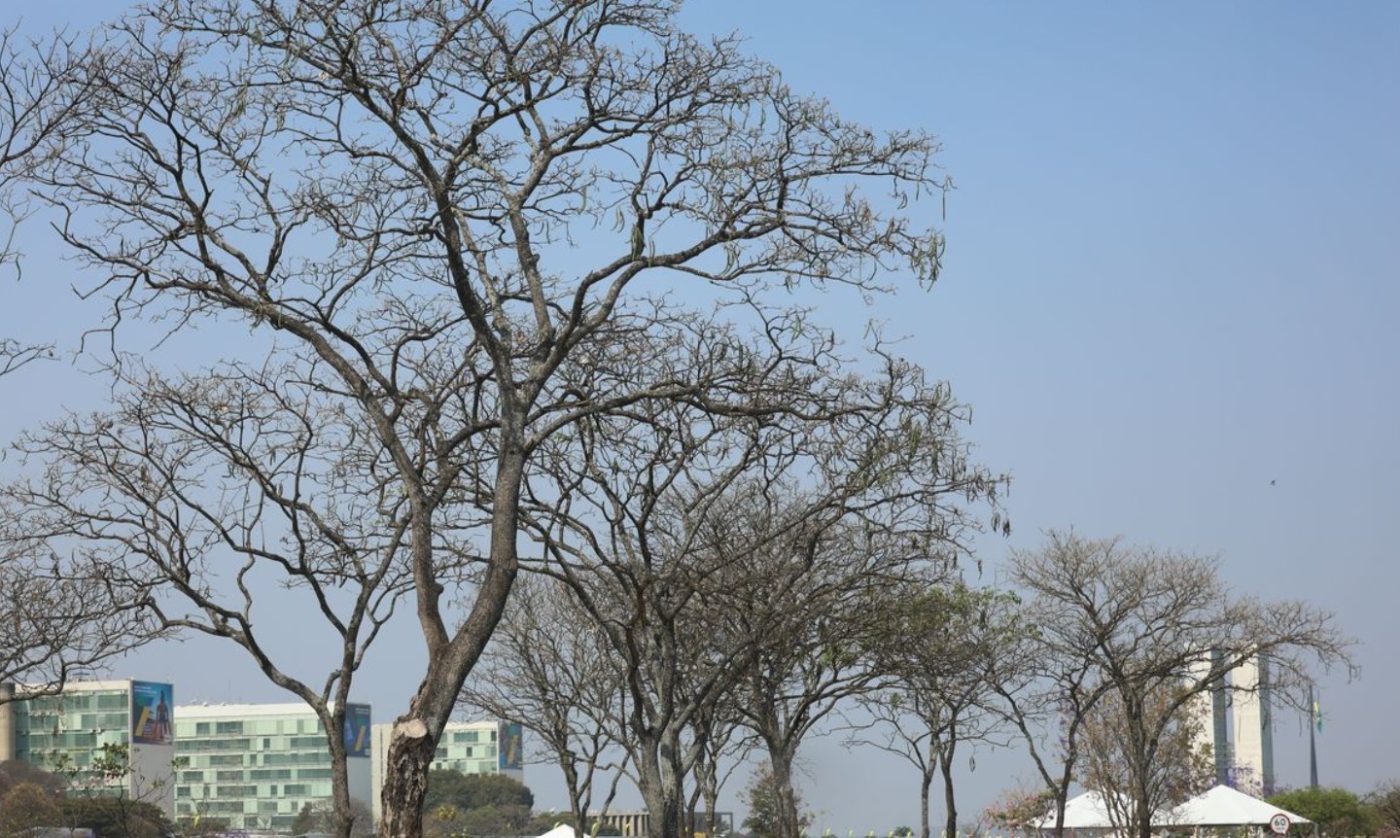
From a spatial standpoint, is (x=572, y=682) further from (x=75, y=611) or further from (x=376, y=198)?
(x=376, y=198)

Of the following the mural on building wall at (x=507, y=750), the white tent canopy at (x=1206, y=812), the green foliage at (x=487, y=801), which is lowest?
the green foliage at (x=487, y=801)

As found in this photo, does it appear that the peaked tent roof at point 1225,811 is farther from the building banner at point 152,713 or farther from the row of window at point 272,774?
the row of window at point 272,774

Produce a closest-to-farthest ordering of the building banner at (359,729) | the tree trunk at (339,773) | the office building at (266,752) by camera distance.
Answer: the tree trunk at (339,773) → the building banner at (359,729) → the office building at (266,752)

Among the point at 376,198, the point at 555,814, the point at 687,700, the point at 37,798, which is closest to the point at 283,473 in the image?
the point at 687,700

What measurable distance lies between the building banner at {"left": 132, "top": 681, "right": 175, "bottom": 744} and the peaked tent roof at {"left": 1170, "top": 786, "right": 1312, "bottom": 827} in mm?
103633

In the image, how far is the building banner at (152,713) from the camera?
13938 centimetres

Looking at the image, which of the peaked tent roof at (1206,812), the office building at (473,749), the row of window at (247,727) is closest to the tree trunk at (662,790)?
the peaked tent roof at (1206,812)

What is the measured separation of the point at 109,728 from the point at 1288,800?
9520cm

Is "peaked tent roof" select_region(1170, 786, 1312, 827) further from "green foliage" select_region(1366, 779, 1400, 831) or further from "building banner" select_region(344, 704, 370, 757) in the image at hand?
"building banner" select_region(344, 704, 370, 757)

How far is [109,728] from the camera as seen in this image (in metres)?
137

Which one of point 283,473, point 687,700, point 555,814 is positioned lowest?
point 555,814

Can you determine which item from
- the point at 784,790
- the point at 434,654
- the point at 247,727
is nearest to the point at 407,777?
the point at 434,654

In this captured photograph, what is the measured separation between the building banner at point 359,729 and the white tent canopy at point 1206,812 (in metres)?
111

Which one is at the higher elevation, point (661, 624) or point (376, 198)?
point (376, 198)
